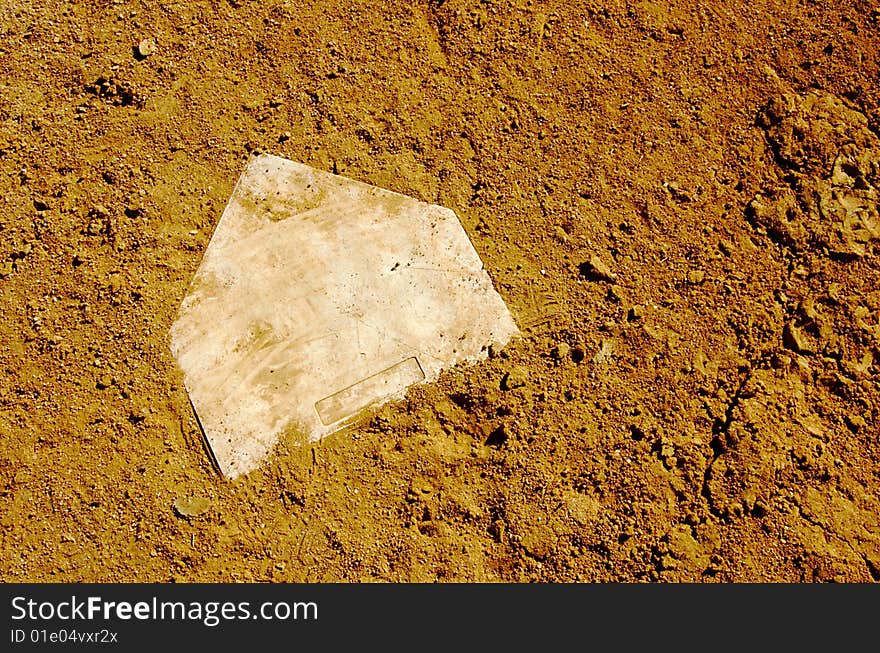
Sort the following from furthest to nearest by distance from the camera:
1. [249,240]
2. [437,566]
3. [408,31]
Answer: [408,31] < [249,240] < [437,566]

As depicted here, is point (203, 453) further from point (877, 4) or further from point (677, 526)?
point (877, 4)

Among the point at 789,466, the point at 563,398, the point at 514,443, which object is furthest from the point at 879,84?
the point at 514,443

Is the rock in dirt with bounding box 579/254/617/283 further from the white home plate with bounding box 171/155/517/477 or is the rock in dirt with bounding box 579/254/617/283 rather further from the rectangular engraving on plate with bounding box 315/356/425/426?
the rectangular engraving on plate with bounding box 315/356/425/426

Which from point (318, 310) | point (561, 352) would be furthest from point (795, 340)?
point (318, 310)

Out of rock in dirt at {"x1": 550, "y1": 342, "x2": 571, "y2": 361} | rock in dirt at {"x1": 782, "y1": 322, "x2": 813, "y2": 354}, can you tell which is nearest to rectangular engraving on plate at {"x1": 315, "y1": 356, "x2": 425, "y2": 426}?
rock in dirt at {"x1": 550, "y1": 342, "x2": 571, "y2": 361}

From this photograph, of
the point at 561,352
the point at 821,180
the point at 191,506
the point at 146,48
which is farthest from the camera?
the point at 146,48

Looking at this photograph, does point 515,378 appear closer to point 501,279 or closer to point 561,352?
point 561,352
